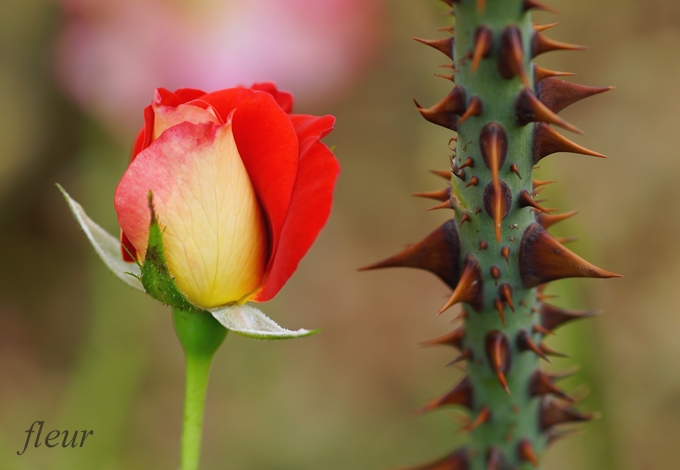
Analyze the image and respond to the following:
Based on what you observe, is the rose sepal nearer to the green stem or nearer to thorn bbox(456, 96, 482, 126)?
the green stem

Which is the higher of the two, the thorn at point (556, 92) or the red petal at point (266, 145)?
the thorn at point (556, 92)

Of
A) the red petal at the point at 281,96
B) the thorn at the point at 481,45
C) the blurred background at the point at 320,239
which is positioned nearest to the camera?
the thorn at the point at 481,45

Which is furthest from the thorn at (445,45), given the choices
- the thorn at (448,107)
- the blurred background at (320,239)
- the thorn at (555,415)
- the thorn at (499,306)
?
the blurred background at (320,239)

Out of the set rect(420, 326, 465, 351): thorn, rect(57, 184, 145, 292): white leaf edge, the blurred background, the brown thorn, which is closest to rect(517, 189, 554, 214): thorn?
the brown thorn

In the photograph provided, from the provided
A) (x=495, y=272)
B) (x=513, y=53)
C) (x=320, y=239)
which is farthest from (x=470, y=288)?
(x=320, y=239)

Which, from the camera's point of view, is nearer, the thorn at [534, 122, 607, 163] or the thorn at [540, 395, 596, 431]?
the thorn at [534, 122, 607, 163]

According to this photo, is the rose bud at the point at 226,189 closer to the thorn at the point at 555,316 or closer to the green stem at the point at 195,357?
the green stem at the point at 195,357

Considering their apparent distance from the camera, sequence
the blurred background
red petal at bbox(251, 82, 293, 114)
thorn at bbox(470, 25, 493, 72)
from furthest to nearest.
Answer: the blurred background
red petal at bbox(251, 82, 293, 114)
thorn at bbox(470, 25, 493, 72)

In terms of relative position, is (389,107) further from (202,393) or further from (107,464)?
(202,393)
